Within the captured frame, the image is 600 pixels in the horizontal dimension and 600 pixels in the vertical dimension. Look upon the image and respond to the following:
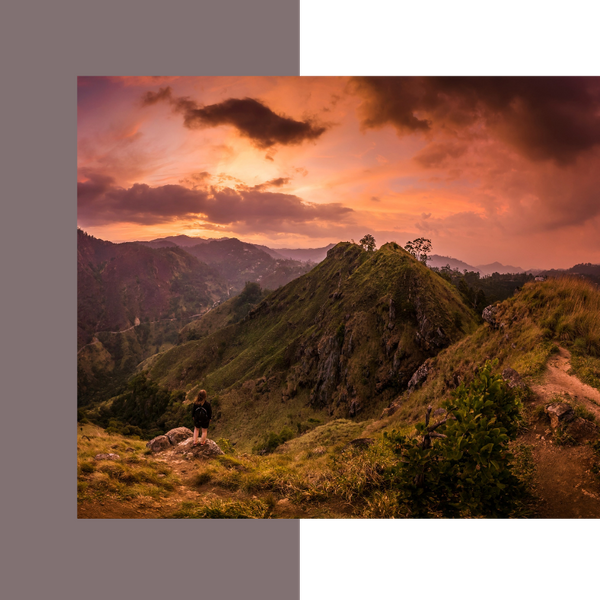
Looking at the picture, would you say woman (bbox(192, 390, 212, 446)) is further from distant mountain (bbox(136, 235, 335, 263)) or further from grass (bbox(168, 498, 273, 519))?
distant mountain (bbox(136, 235, 335, 263))

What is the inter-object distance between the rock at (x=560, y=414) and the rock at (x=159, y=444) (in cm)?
773

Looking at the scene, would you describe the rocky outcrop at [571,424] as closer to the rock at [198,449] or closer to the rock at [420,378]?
the rock at [198,449]

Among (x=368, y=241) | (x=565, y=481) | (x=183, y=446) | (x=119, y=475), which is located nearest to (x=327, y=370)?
(x=368, y=241)

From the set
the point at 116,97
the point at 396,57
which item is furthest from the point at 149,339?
the point at 396,57

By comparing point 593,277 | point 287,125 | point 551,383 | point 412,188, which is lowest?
point 551,383

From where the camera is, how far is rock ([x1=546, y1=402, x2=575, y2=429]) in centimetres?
465

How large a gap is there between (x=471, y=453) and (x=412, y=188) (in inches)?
230

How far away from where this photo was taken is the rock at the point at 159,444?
6.21m

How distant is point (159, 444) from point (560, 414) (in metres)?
7.96

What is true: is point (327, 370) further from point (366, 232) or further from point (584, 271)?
point (584, 271)

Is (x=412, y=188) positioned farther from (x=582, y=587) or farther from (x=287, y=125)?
(x=582, y=587)

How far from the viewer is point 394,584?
14.9ft

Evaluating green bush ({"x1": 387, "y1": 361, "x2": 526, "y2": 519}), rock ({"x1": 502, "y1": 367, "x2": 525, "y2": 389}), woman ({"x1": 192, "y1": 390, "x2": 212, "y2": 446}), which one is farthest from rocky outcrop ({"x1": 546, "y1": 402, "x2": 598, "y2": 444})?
woman ({"x1": 192, "y1": 390, "x2": 212, "y2": 446})

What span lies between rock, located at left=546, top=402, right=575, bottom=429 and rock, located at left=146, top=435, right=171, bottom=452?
25.4 ft
